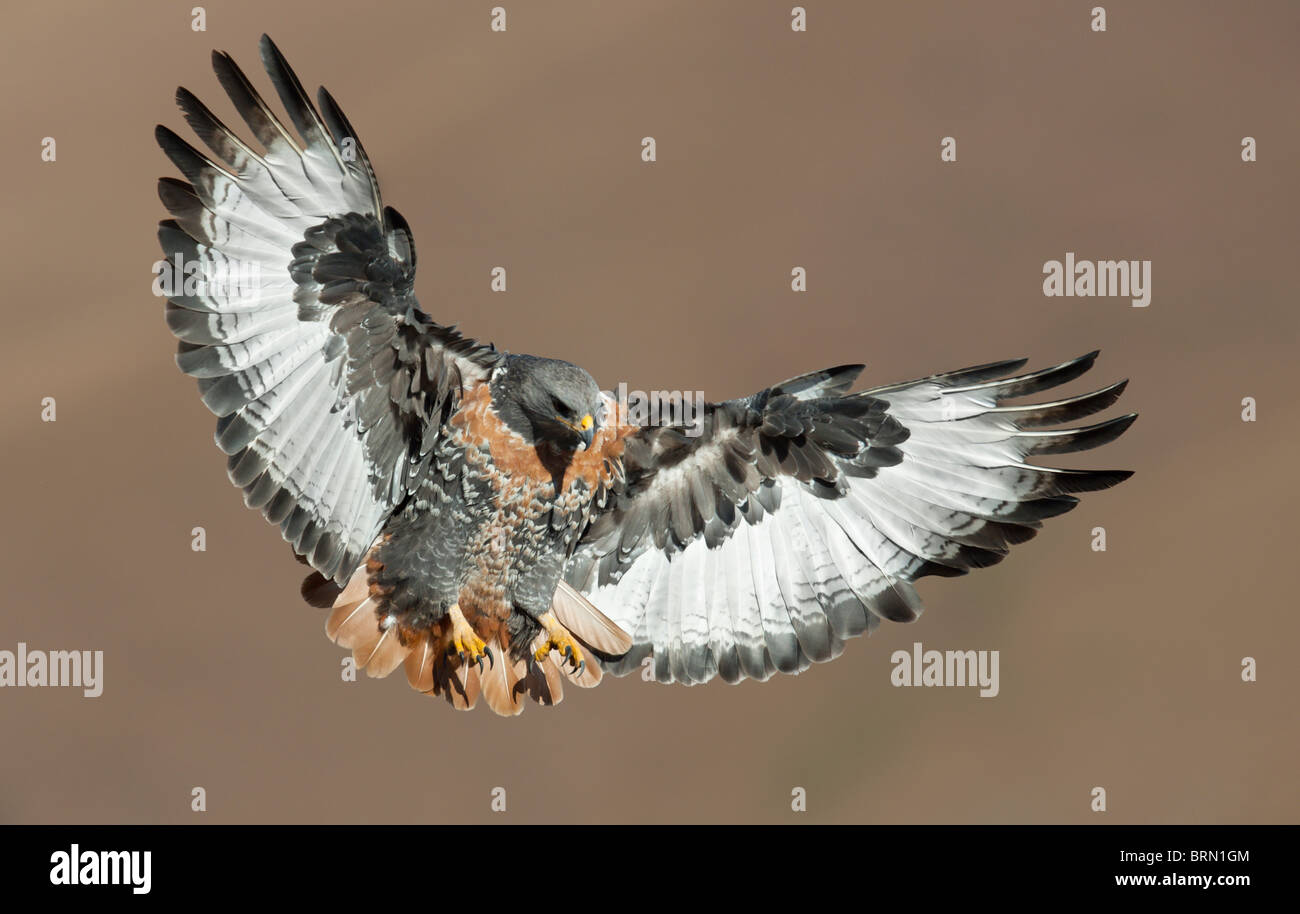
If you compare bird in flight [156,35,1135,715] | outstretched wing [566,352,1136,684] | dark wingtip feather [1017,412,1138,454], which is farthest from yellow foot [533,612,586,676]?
dark wingtip feather [1017,412,1138,454]

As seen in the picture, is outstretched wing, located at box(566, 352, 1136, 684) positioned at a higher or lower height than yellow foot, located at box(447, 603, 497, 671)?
higher

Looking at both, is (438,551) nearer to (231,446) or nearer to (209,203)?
(231,446)

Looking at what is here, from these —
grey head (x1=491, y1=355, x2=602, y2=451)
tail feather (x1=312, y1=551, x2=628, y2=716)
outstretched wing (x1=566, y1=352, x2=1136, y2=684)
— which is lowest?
tail feather (x1=312, y1=551, x2=628, y2=716)

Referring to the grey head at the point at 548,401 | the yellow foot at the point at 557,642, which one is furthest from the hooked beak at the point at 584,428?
the yellow foot at the point at 557,642

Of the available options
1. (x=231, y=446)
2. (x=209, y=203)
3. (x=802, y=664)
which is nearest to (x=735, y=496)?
(x=802, y=664)

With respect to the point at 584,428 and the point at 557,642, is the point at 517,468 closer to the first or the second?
the point at 584,428

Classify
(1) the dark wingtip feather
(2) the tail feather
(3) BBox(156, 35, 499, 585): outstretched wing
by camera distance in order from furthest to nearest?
(1) the dark wingtip feather → (2) the tail feather → (3) BBox(156, 35, 499, 585): outstretched wing

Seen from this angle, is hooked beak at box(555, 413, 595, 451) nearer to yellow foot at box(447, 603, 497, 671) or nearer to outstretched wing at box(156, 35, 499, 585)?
outstretched wing at box(156, 35, 499, 585)

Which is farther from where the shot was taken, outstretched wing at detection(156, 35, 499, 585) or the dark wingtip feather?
the dark wingtip feather
